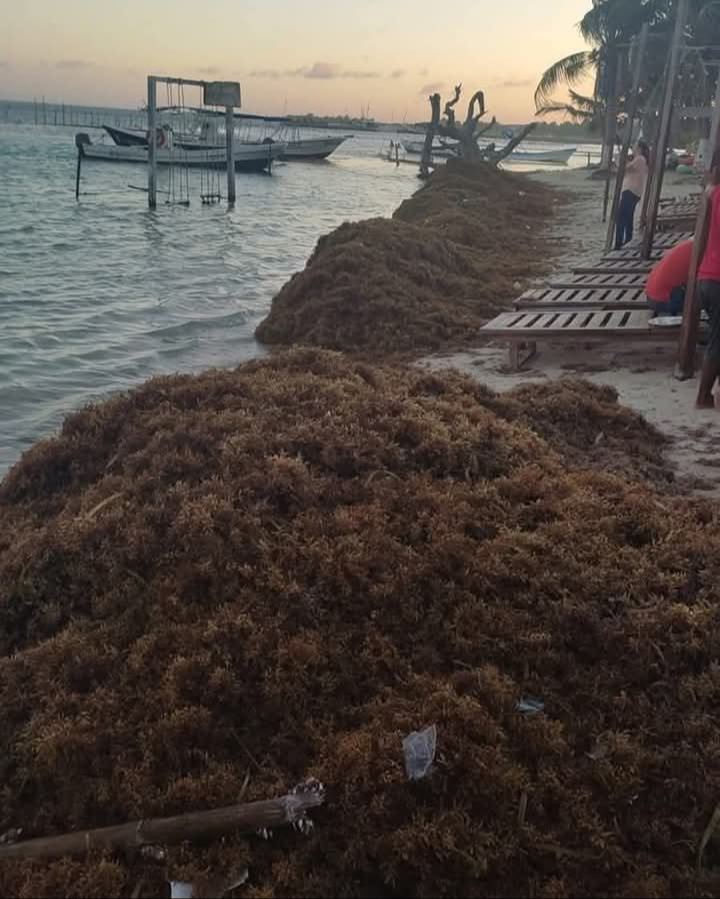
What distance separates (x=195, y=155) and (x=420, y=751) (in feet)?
130

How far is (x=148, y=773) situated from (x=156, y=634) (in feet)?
2.02

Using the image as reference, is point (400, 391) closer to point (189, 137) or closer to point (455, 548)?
point (455, 548)

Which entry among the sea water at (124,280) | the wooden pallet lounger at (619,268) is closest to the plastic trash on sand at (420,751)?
the sea water at (124,280)

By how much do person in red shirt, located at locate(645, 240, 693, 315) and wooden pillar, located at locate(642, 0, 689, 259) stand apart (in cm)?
Result: 365

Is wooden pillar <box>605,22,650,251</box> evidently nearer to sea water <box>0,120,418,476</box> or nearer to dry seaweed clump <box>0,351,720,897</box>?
sea water <box>0,120,418,476</box>

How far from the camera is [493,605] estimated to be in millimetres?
3334

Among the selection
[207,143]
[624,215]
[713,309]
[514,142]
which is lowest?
[713,309]

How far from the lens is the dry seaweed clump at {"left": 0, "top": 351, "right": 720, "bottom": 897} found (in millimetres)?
2451

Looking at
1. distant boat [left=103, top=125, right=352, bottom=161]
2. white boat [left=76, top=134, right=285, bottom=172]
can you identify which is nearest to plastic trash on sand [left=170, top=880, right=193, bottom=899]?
white boat [left=76, top=134, right=285, bottom=172]

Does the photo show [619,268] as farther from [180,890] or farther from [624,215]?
[180,890]

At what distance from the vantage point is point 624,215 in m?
15.0

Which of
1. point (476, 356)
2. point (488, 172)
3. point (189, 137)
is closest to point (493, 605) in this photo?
point (476, 356)

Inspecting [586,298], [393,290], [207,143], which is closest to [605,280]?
[586,298]

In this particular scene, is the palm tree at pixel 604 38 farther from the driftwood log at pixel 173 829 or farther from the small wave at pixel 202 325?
the driftwood log at pixel 173 829
